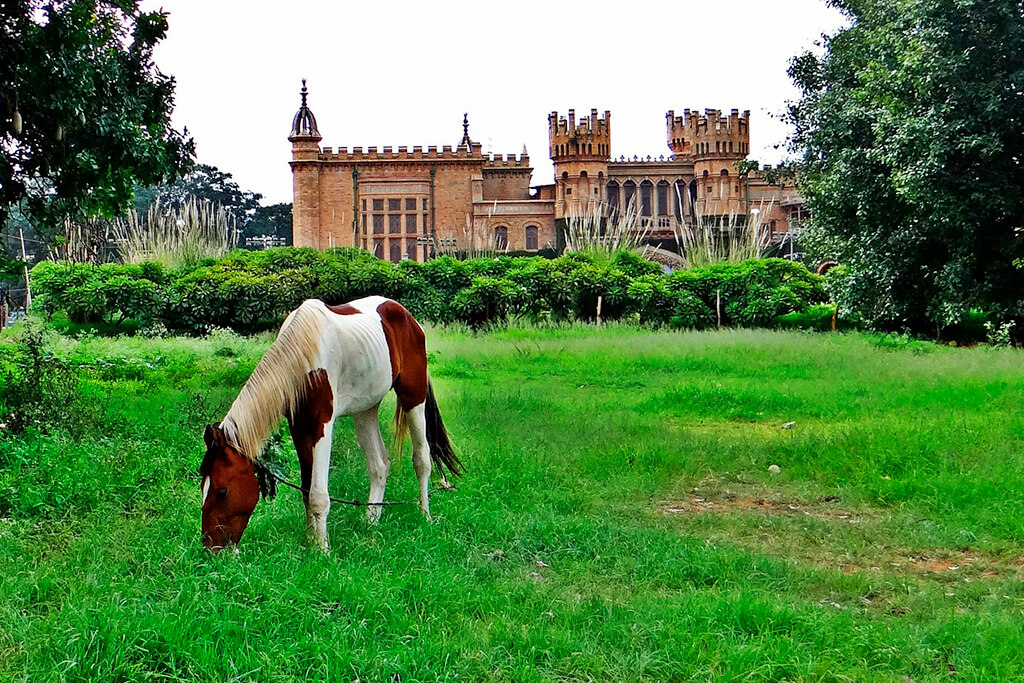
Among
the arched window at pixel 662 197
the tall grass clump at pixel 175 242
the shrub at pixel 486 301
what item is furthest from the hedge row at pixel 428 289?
the arched window at pixel 662 197

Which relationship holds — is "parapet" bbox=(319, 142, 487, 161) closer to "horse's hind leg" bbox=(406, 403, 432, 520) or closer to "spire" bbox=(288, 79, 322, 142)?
"spire" bbox=(288, 79, 322, 142)

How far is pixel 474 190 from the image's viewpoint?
39.4 m

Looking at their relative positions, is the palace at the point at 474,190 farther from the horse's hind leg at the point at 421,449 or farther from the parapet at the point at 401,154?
the horse's hind leg at the point at 421,449

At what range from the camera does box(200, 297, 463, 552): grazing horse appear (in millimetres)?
3885

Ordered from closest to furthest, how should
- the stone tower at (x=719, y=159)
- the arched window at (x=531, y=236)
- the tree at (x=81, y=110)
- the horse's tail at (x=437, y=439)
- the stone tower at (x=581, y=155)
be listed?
1. the horse's tail at (x=437, y=439)
2. the tree at (x=81, y=110)
3. the arched window at (x=531, y=236)
4. the stone tower at (x=581, y=155)
5. the stone tower at (x=719, y=159)

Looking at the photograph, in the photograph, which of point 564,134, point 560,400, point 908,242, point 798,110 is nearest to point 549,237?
point 564,134

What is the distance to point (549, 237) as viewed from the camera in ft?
127

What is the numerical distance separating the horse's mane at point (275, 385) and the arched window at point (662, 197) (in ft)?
130

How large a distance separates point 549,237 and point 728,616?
117 feet

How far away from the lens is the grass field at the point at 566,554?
3.16 metres

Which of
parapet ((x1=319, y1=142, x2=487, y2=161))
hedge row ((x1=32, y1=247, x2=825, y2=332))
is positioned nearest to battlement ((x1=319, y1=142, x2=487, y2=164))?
parapet ((x1=319, y1=142, x2=487, y2=161))

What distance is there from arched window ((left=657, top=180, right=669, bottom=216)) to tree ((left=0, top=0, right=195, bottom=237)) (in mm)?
36609

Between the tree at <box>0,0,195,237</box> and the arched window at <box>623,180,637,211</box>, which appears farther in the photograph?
the arched window at <box>623,180,637,211</box>

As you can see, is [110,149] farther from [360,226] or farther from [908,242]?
[360,226]
